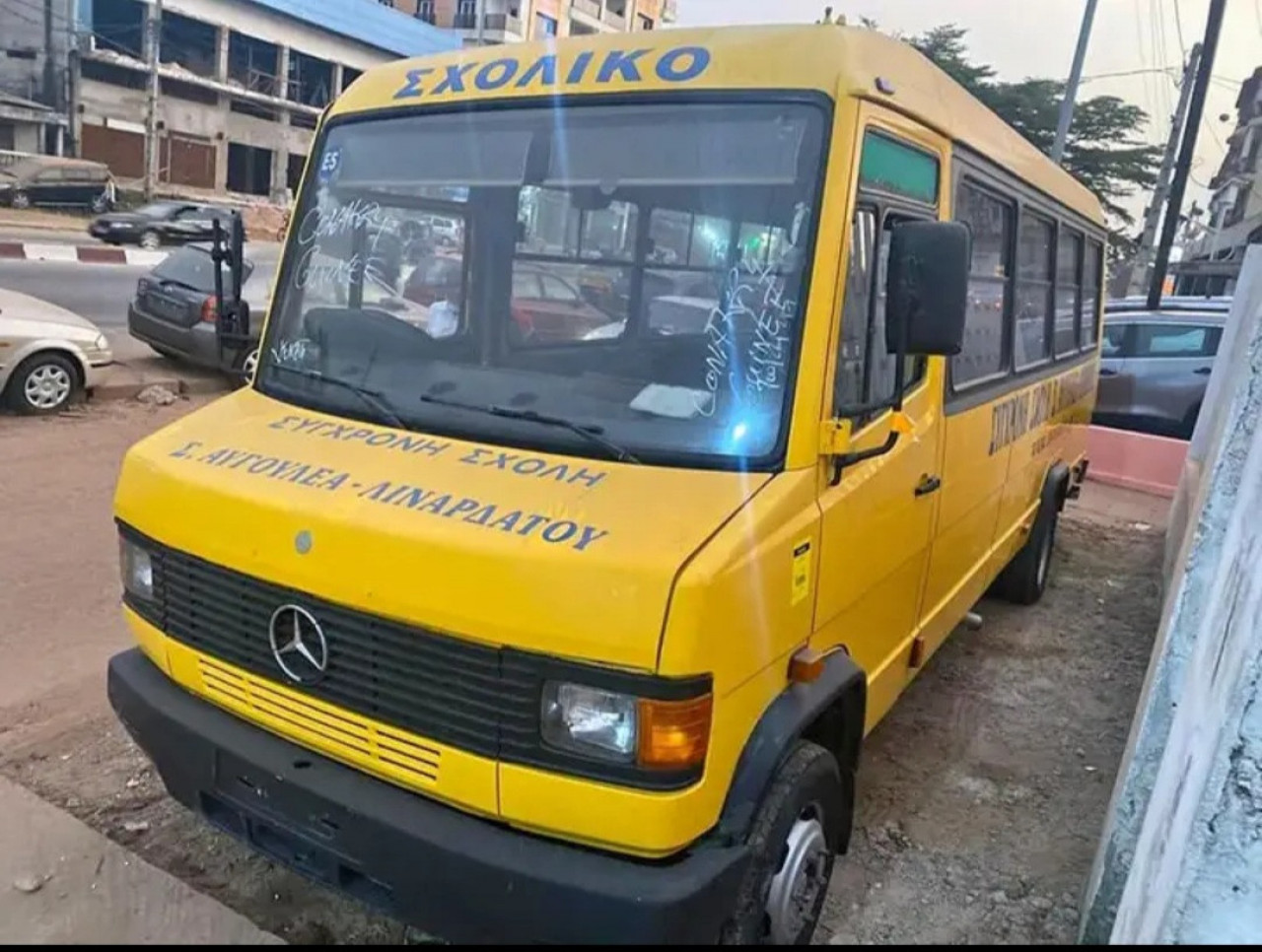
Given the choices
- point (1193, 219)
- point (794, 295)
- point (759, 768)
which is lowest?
point (759, 768)

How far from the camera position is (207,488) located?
8.51ft

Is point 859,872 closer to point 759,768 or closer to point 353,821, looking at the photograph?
point 759,768

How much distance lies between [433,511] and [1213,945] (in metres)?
1.72

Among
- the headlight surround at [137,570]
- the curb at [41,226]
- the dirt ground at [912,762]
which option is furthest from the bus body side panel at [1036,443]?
the curb at [41,226]

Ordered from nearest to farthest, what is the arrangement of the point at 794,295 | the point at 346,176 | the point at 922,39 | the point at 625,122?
the point at 794,295, the point at 625,122, the point at 346,176, the point at 922,39

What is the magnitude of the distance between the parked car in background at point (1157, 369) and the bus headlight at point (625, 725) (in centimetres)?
1020

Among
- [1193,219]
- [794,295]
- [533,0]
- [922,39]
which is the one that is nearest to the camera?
[794,295]

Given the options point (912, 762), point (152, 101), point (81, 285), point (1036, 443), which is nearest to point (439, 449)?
point (912, 762)

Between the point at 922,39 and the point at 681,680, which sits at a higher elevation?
the point at 922,39

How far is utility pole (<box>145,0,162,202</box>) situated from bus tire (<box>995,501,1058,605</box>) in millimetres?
33659

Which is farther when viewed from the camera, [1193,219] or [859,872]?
[1193,219]

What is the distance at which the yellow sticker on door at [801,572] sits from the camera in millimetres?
2449

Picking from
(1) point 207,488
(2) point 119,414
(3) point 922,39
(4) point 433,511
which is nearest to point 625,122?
(4) point 433,511

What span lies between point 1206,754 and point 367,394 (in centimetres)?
222
